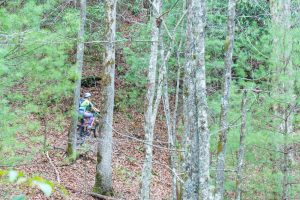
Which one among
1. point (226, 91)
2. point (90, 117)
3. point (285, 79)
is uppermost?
point (285, 79)

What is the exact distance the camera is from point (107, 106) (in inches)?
454

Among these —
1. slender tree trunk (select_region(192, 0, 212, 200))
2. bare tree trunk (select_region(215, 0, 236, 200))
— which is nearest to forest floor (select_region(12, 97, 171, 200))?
bare tree trunk (select_region(215, 0, 236, 200))

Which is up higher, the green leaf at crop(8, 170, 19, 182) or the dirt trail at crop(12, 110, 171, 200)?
the green leaf at crop(8, 170, 19, 182)

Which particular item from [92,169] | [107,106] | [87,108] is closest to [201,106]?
[107,106]

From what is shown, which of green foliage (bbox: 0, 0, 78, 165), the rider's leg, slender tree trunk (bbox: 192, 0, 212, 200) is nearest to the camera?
slender tree trunk (bbox: 192, 0, 212, 200)

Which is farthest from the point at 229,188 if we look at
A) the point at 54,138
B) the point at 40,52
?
the point at 54,138

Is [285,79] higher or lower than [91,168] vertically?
higher

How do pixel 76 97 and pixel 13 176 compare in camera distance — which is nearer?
pixel 13 176

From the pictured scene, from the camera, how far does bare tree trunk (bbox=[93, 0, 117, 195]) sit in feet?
37.1

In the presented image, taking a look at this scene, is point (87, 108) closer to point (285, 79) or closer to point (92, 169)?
point (92, 169)

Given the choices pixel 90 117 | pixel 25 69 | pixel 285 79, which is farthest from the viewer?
pixel 90 117

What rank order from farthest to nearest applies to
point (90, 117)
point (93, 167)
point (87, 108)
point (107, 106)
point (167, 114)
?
point (90, 117) → point (87, 108) → point (93, 167) → point (107, 106) → point (167, 114)

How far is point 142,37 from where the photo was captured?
52.0 ft

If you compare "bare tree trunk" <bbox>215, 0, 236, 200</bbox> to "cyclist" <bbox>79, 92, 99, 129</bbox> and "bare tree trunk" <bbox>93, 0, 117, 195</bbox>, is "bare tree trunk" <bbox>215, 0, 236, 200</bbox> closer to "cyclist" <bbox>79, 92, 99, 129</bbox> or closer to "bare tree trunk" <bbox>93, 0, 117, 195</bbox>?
"bare tree trunk" <bbox>93, 0, 117, 195</bbox>
